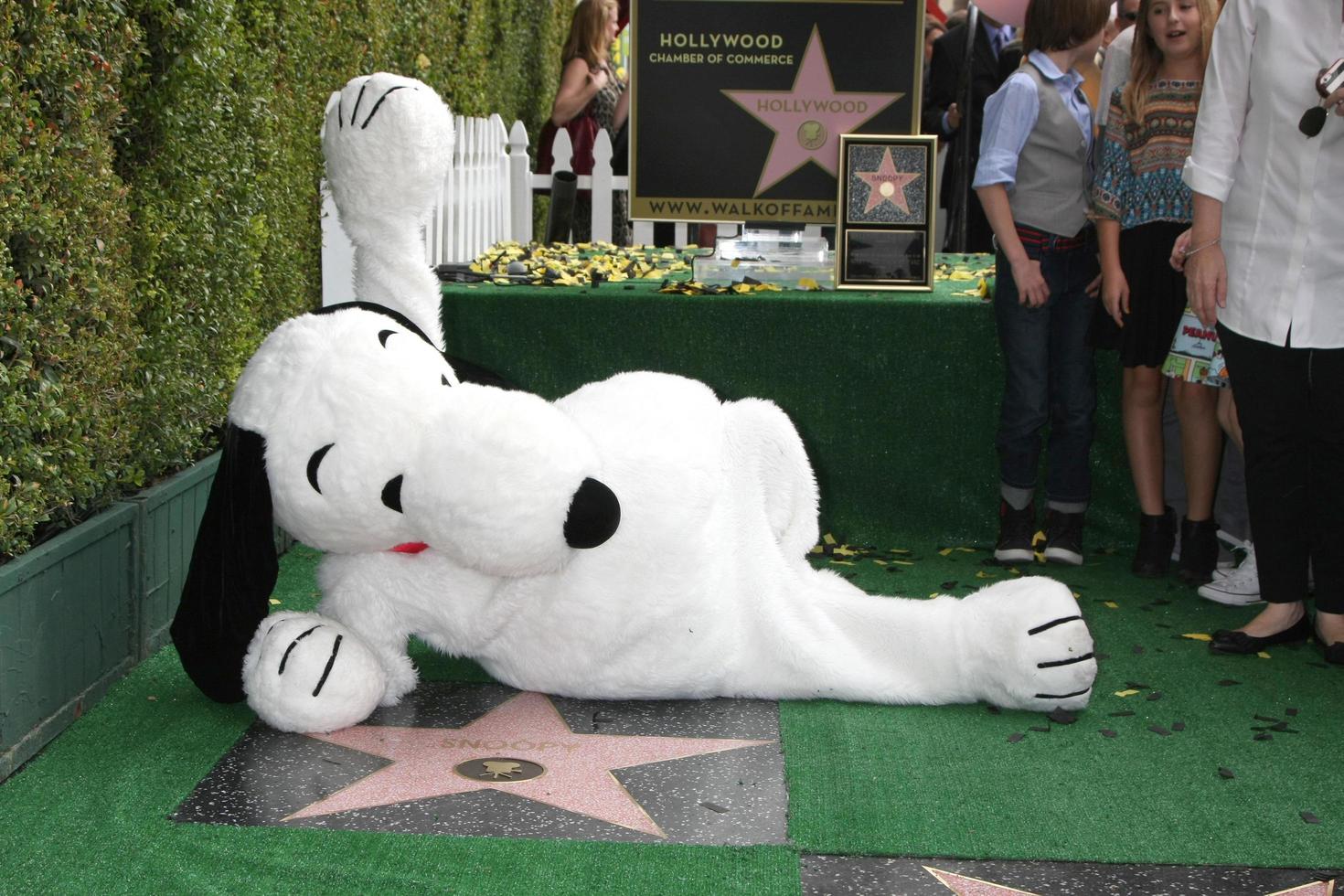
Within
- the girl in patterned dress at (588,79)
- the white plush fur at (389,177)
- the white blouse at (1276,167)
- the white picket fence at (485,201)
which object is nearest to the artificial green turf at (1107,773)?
the white blouse at (1276,167)

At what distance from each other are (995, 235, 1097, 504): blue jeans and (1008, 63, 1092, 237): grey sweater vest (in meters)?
0.08

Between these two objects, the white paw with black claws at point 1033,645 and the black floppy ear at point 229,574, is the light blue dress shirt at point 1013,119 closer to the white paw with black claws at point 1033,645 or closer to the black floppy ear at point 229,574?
the white paw with black claws at point 1033,645

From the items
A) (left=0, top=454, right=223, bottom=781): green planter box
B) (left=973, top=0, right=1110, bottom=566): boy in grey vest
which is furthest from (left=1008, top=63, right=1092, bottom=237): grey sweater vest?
(left=0, top=454, right=223, bottom=781): green planter box

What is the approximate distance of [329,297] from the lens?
4914 mm

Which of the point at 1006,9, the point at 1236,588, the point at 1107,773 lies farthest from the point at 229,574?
the point at 1006,9

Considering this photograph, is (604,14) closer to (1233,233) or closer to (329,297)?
(329,297)

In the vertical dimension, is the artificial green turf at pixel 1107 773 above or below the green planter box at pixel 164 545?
below

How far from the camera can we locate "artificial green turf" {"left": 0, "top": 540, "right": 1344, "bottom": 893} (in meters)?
2.24

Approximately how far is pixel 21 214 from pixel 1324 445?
2764 millimetres

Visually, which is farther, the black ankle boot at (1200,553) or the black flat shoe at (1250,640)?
the black ankle boot at (1200,553)

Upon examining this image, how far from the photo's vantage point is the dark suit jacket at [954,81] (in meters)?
7.36

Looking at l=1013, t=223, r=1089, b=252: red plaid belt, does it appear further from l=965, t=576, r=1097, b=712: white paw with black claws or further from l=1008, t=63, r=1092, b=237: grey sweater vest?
l=965, t=576, r=1097, b=712: white paw with black claws

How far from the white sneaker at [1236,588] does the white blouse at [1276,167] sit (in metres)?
0.90

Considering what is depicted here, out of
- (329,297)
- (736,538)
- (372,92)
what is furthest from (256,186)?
(736,538)
